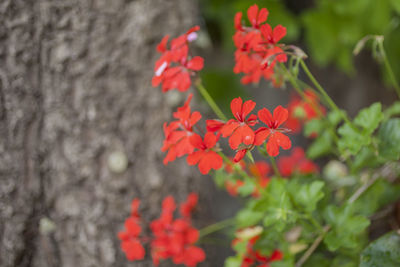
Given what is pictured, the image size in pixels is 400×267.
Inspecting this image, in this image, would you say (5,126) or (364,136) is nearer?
(364,136)

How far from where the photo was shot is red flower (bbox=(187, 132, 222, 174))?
2.20ft

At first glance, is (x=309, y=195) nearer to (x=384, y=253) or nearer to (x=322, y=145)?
(x=384, y=253)

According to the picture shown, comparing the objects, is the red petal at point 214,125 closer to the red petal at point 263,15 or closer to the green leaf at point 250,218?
the red petal at point 263,15

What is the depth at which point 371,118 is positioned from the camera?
796 mm

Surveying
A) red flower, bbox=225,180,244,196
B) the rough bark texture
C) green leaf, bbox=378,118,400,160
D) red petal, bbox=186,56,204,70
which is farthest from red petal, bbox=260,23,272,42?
the rough bark texture

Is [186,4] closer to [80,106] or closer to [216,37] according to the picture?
[80,106]

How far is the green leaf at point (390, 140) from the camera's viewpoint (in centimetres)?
79

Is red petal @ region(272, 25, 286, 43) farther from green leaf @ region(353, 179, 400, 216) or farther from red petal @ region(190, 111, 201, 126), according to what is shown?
green leaf @ region(353, 179, 400, 216)

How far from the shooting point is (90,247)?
1.13 m

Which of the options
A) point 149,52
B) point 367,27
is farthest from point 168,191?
point 367,27

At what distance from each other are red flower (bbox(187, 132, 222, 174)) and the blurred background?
0.53 metres

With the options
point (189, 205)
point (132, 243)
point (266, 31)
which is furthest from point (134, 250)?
point (266, 31)

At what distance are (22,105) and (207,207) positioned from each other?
68 centimetres

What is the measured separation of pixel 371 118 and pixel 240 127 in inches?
13.2
